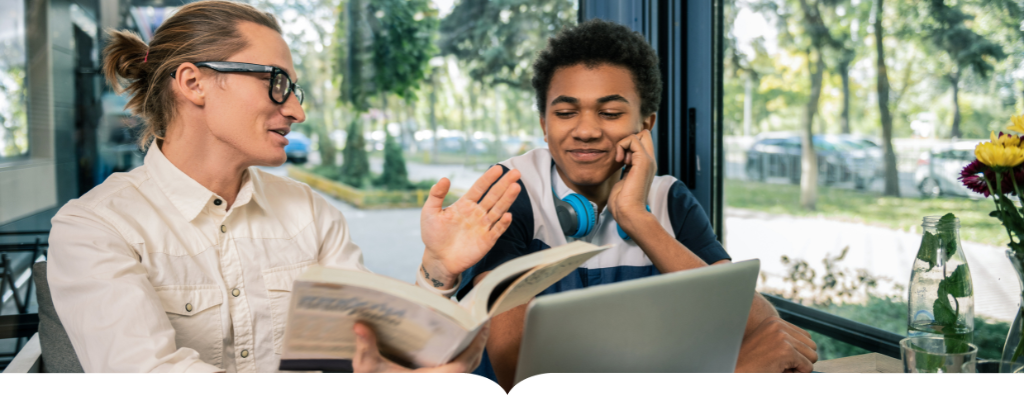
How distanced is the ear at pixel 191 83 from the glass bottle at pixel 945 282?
4.92ft

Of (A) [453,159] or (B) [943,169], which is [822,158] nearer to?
(B) [943,169]

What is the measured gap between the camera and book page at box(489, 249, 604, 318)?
2.64 ft

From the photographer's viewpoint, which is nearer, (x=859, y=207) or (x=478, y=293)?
(x=478, y=293)

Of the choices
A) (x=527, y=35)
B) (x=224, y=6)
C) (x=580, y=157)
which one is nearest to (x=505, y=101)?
(x=527, y=35)

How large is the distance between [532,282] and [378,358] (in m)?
0.26

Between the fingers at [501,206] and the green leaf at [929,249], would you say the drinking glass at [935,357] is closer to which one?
the green leaf at [929,249]

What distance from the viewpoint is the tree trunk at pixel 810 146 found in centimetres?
232

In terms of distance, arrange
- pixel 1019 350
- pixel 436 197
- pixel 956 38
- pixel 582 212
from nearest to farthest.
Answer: pixel 1019 350
pixel 436 197
pixel 582 212
pixel 956 38

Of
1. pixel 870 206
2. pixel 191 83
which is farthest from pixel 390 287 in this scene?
pixel 870 206

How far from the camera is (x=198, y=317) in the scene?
1237mm
